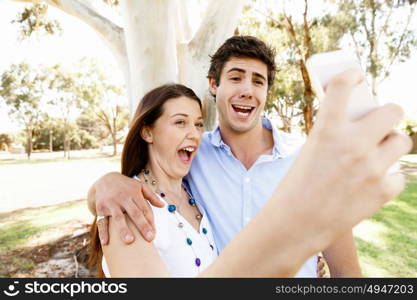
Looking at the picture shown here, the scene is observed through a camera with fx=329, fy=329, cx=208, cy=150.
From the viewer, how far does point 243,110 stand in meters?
2.08

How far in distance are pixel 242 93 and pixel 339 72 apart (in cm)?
160

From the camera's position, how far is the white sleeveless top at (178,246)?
1245 millimetres

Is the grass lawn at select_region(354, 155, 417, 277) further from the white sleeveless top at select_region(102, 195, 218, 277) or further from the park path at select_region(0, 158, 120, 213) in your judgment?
the park path at select_region(0, 158, 120, 213)

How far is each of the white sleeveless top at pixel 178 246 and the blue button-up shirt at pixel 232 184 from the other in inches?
9.0

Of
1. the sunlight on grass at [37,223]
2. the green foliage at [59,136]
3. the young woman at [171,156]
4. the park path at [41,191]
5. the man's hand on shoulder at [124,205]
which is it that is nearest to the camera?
the man's hand on shoulder at [124,205]

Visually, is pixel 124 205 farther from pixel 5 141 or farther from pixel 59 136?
pixel 5 141

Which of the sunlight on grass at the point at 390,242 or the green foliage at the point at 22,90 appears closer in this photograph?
the sunlight on grass at the point at 390,242

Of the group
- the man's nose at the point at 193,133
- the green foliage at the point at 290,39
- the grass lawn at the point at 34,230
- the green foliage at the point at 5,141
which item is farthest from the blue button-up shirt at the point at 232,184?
the green foliage at the point at 5,141

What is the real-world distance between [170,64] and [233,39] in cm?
79

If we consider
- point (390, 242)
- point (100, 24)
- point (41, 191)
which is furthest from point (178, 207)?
point (41, 191)

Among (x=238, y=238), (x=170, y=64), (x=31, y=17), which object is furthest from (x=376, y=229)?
(x=31, y=17)

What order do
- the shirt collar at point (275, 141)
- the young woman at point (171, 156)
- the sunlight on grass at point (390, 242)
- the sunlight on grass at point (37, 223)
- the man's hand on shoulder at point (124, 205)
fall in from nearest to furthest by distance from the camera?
the man's hand on shoulder at point (124, 205), the young woman at point (171, 156), the shirt collar at point (275, 141), the sunlight on grass at point (390, 242), the sunlight on grass at point (37, 223)

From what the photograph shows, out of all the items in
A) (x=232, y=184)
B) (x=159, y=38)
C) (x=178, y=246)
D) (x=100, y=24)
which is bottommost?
(x=178, y=246)

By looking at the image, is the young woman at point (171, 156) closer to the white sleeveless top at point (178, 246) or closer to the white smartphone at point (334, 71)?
the white sleeveless top at point (178, 246)
